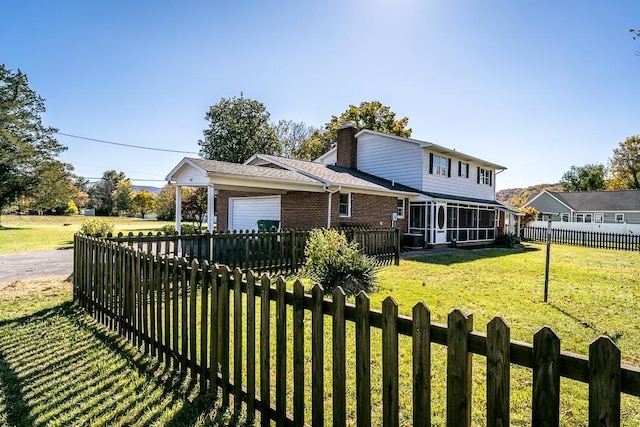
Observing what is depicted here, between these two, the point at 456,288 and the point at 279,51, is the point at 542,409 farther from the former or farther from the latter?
the point at 279,51

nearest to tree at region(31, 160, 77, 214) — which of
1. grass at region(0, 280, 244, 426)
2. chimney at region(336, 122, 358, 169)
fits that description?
chimney at region(336, 122, 358, 169)

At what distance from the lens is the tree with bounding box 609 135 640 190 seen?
50812 mm

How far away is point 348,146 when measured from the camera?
24422 millimetres

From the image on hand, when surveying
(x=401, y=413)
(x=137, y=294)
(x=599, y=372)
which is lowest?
(x=401, y=413)

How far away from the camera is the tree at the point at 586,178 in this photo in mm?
57531

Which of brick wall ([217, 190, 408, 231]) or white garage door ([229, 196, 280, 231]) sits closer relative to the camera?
brick wall ([217, 190, 408, 231])

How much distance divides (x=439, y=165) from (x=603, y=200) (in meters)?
31.4

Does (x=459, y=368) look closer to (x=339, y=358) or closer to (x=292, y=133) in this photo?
(x=339, y=358)

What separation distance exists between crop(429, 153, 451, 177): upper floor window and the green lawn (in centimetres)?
1356

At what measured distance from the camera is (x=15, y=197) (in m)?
37.3

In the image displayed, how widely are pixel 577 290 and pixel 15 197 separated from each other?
48.9 meters

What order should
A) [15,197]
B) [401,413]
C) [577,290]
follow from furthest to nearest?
1. [15,197]
2. [577,290]
3. [401,413]

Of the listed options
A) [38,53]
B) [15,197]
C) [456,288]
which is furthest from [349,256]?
[15,197]

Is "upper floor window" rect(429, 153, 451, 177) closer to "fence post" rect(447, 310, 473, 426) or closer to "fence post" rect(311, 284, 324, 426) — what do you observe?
"fence post" rect(311, 284, 324, 426)
